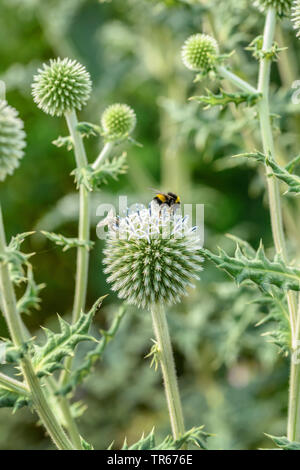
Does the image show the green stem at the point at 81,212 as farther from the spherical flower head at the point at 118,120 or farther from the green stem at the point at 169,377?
the green stem at the point at 169,377

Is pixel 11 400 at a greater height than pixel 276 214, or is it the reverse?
pixel 276 214

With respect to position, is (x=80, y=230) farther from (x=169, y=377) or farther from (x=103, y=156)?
(x=169, y=377)

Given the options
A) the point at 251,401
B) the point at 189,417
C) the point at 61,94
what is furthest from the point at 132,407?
the point at 61,94

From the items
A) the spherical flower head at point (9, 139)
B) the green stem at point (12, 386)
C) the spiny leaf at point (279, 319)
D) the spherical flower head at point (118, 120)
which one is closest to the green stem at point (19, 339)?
the green stem at point (12, 386)

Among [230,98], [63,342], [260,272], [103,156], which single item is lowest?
[63,342]

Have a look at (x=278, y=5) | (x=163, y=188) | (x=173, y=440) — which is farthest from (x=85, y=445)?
(x=163, y=188)
